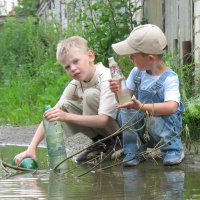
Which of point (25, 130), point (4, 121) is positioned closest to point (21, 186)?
point (25, 130)

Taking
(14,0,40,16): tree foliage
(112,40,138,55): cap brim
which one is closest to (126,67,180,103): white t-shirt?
(112,40,138,55): cap brim

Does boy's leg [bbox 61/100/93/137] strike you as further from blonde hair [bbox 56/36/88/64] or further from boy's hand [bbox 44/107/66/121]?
boy's hand [bbox 44/107/66/121]

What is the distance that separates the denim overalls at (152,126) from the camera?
493 centimetres

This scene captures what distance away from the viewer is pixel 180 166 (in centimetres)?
491

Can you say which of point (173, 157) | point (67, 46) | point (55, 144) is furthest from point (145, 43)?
point (55, 144)

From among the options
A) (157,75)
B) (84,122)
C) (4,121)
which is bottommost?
(4,121)

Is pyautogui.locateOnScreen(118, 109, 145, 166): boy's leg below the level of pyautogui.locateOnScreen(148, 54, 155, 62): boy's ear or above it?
below

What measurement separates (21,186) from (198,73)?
13.0 feet

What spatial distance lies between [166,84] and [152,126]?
31 centimetres

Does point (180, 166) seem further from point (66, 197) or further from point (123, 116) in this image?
point (66, 197)

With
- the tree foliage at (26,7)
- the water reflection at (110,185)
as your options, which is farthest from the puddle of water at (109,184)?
the tree foliage at (26,7)

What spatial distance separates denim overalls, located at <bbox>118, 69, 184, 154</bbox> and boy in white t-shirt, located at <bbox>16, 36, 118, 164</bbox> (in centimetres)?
16

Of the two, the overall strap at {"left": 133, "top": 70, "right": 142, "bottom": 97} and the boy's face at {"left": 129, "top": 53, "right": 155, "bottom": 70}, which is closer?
the boy's face at {"left": 129, "top": 53, "right": 155, "bottom": 70}

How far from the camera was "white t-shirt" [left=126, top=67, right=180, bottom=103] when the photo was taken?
4.77m
